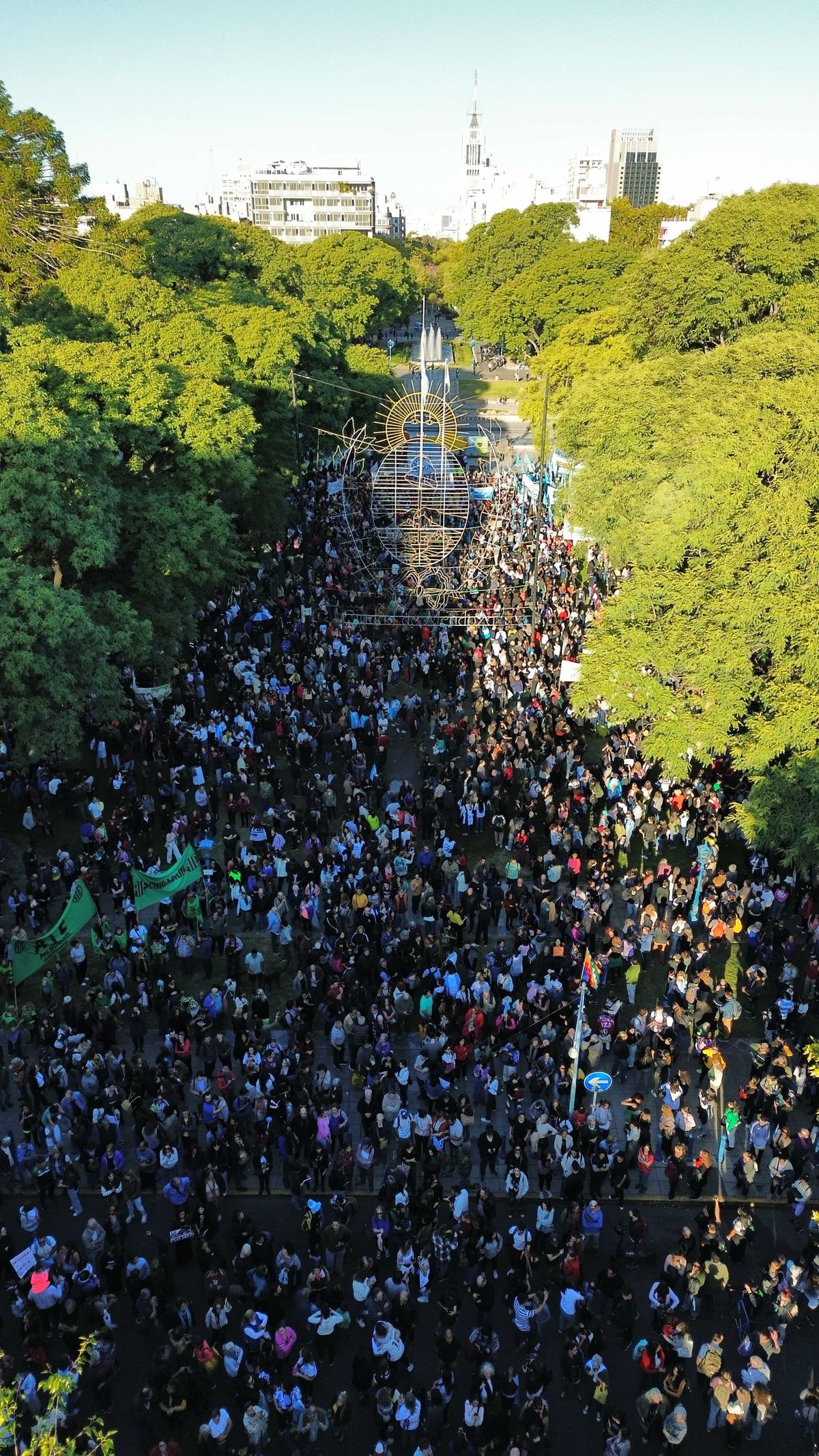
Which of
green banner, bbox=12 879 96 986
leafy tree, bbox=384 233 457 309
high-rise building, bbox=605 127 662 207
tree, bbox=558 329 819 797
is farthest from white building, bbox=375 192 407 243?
green banner, bbox=12 879 96 986

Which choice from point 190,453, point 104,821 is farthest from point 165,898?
point 190,453

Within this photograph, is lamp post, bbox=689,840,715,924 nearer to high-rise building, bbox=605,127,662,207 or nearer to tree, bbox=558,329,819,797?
tree, bbox=558,329,819,797

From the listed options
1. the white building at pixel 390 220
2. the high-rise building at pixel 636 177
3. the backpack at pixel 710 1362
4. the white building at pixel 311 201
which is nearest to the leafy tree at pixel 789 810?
the backpack at pixel 710 1362

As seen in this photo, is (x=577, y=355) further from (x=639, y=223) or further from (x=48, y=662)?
(x=639, y=223)

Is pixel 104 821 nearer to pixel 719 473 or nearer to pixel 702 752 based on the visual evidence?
pixel 702 752

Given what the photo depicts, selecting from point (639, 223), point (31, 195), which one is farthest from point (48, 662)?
point (639, 223)

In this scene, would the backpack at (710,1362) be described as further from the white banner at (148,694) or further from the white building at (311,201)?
the white building at (311,201)
